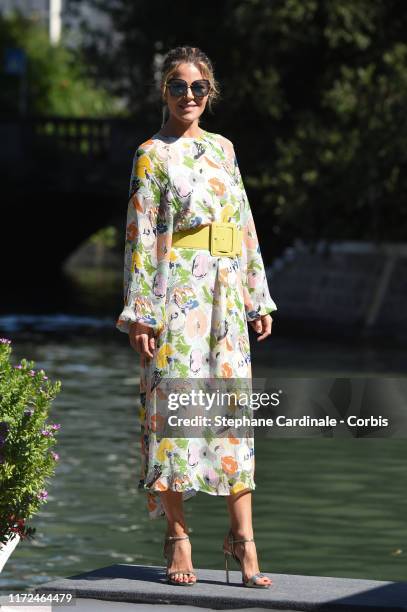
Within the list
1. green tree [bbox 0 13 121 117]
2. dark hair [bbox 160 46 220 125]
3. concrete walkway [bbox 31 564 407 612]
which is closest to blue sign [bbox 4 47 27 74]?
green tree [bbox 0 13 121 117]

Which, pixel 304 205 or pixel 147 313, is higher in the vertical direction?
pixel 304 205

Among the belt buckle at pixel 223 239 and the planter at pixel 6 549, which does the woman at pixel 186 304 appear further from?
the planter at pixel 6 549

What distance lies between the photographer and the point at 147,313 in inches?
281

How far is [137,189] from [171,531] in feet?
4.27

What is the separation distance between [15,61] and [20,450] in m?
48.9

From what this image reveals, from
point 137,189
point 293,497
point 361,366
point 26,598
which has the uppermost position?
point 361,366

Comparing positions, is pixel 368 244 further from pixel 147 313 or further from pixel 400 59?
pixel 147 313

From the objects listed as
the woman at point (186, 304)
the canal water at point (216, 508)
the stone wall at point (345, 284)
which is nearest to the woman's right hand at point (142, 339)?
the woman at point (186, 304)

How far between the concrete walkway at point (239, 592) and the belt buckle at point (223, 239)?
1234 mm

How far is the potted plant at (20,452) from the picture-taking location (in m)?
6.95

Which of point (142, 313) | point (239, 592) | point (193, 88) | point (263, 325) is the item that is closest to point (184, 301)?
point (142, 313)

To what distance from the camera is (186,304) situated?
721cm

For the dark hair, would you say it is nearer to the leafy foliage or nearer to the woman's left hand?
the woman's left hand

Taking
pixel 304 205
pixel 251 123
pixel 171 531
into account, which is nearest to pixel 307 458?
pixel 171 531
